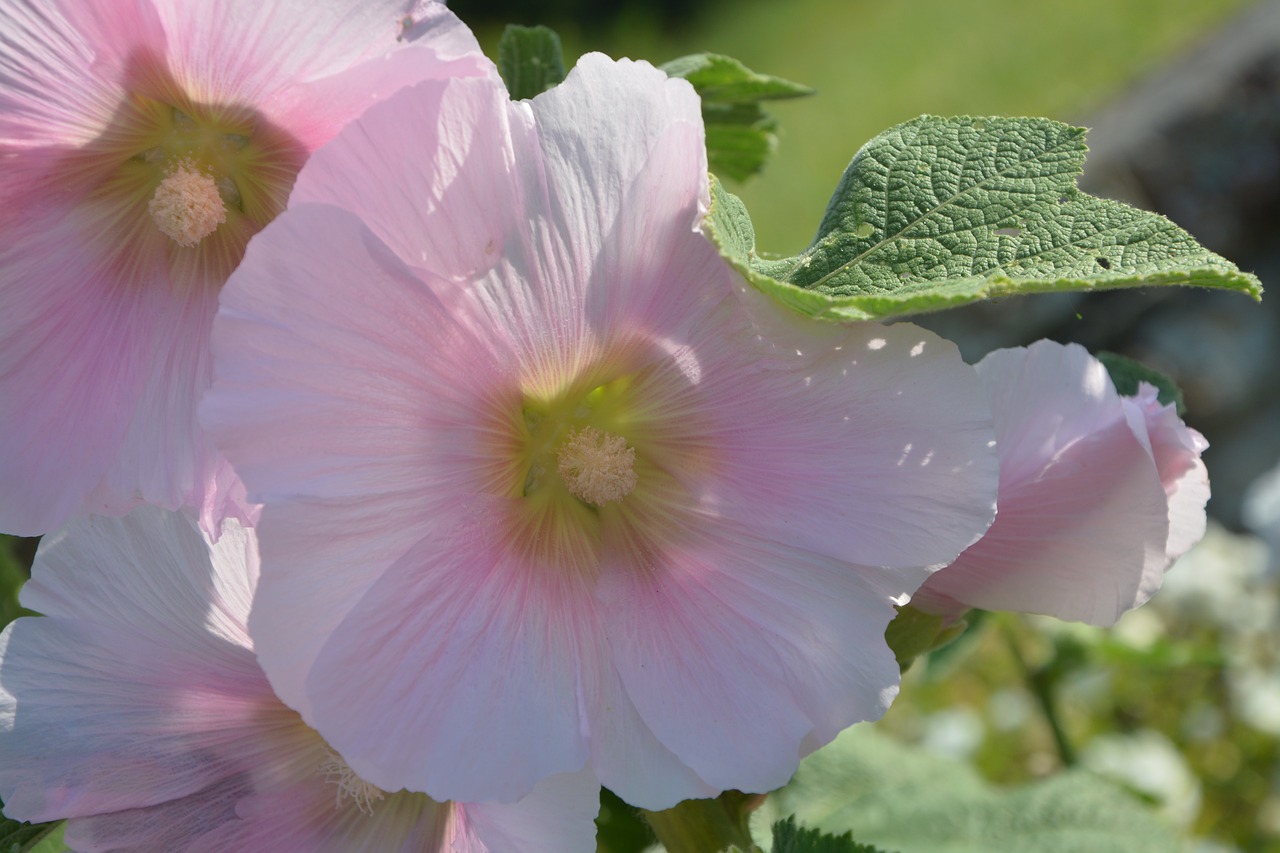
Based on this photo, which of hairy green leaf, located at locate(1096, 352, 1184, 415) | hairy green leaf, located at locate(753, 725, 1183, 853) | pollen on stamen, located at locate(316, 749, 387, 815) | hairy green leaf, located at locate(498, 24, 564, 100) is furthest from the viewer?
hairy green leaf, located at locate(753, 725, 1183, 853)

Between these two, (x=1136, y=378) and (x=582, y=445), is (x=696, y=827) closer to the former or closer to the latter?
(x=582, y=445)

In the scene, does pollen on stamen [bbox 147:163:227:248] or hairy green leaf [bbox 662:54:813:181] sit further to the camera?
hairy green leaf [bbox 662:54:813:181]

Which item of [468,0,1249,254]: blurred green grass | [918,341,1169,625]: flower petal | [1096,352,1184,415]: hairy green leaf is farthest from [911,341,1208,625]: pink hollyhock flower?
[468,0,1249,254]: blurred green grass

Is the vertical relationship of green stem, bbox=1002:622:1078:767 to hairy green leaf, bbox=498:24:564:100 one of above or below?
below

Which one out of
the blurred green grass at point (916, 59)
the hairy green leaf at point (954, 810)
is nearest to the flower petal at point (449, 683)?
the hairy green leaf at point (954, 810)

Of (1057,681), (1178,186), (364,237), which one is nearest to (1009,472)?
(364,237)

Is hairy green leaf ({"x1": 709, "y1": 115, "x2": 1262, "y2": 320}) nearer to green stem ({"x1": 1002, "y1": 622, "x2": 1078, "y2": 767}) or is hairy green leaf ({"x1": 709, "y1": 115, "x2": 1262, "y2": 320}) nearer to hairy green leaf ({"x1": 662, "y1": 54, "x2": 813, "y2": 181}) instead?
hairy green leaf ({"x1": 662, "y1": 54, "x2": 813, "y2": 181})
